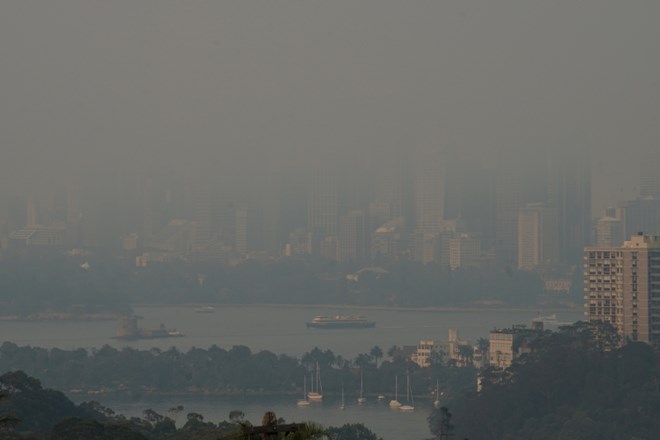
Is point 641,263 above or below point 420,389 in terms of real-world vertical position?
above

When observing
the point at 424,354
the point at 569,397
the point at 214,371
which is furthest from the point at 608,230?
the point at 569,397

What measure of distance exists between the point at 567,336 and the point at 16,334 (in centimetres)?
2176

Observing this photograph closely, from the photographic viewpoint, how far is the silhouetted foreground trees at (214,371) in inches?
1103

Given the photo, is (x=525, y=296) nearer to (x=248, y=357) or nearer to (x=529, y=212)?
(x=529, y=212)

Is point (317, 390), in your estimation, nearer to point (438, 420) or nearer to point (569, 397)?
point (438, 420)

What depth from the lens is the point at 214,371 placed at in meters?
29.5

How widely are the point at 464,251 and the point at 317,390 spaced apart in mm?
33705

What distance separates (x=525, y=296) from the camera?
54281 mm

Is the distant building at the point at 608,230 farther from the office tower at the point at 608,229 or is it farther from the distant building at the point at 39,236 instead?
the distant building at the point at 39,236

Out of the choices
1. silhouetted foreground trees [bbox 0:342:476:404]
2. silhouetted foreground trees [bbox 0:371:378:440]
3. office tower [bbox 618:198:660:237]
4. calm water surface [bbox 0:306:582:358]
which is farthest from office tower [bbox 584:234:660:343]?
office tower [bbox 618:198:660:237]

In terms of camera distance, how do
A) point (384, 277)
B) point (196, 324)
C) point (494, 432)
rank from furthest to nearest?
point (384, 277) < point (196, 324) < point (494, 432)

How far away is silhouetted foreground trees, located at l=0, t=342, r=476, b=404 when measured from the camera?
28016 millimetres

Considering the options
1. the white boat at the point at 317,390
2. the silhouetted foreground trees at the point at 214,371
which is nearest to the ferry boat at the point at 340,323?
the silhouetted foreground trees at the point at 214,371

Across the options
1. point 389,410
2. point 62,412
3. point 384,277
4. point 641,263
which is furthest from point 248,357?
point 384,277
